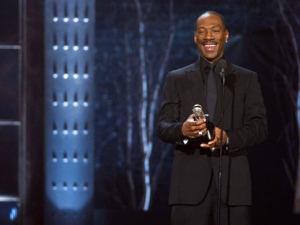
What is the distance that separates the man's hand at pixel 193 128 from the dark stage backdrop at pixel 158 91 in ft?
7.11

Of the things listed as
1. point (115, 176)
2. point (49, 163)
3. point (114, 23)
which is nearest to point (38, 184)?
point (49, 163)

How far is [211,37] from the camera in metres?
3.18

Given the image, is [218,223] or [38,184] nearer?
[218,223]

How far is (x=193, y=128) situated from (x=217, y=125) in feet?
0.76

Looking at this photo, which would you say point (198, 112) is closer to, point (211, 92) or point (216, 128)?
point (216, 128)

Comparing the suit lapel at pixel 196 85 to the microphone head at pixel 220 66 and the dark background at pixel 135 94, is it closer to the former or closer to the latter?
the microphone head at pixel 220 66

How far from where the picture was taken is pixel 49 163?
518 centimetres

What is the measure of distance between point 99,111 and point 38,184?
2.25 ft

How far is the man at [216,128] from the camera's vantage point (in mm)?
3061

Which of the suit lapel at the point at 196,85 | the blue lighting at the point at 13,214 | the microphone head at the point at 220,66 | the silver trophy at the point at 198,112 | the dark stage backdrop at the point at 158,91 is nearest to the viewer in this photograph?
the silver trophy at the point at 198,112

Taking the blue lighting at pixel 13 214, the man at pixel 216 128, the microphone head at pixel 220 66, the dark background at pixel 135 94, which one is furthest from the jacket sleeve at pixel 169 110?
the blue lighting at pixel 13 214

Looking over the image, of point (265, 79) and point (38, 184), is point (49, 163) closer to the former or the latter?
point (38, 184)

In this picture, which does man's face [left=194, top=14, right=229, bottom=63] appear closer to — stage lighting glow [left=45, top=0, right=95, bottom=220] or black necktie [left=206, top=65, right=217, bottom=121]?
black necktie [left=206, top=65, right=217, bottom=121]

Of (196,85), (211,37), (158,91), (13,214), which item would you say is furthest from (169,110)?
(13,214)
